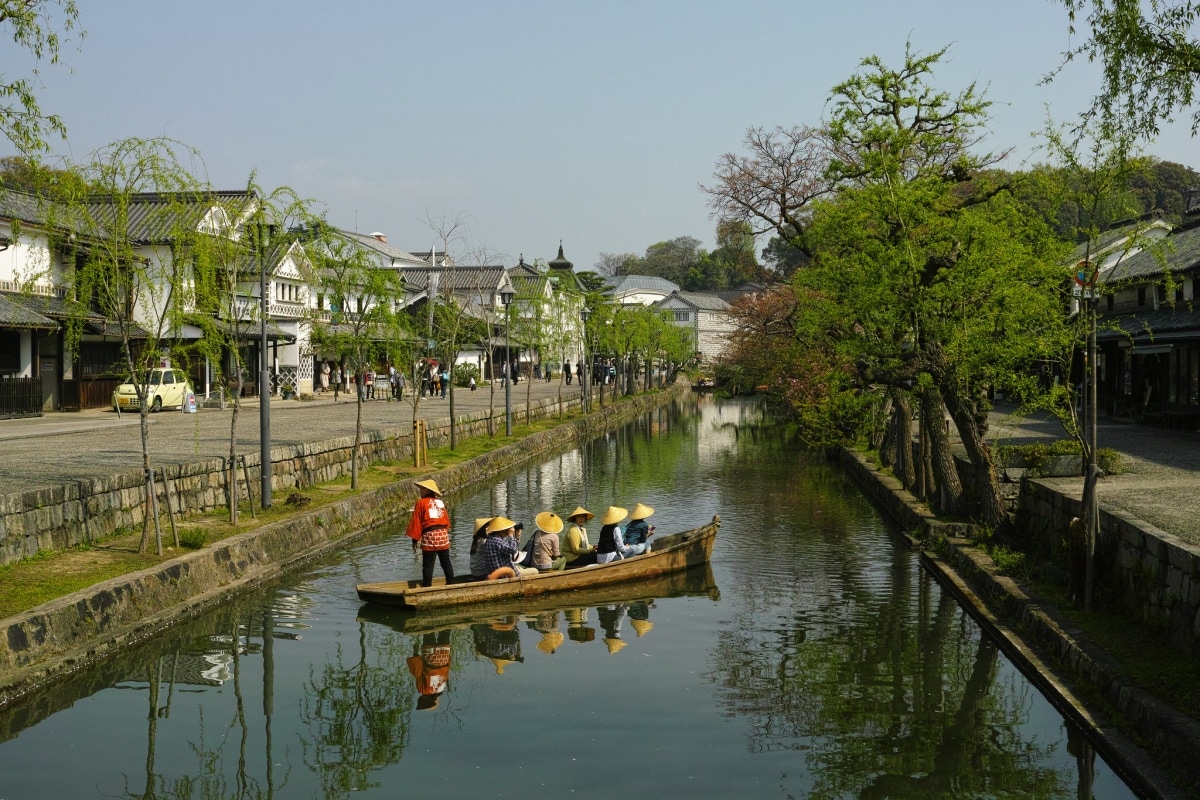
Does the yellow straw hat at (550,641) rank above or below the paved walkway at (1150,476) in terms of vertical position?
below

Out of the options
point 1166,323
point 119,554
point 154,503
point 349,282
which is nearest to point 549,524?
point 154,503

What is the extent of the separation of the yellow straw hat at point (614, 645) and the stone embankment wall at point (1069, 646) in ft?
15.3

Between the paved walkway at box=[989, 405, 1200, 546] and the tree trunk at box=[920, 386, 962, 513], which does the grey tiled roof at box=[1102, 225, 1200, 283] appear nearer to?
the paved walkway at box=[989, 405, 1200, 546]

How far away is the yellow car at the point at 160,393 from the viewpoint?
3862 cm

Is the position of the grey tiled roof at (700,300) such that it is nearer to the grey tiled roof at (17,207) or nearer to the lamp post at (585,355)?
the lamp post at (585,355)

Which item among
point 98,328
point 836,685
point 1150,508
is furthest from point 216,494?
point 98,328

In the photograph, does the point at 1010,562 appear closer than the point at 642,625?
No

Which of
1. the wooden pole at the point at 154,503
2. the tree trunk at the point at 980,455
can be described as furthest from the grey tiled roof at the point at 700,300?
the wooden pole at the point at 154,503

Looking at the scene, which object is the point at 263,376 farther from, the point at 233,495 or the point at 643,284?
the point at 643,284

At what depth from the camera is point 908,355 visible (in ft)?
61.8

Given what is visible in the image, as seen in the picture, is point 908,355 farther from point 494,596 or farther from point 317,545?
point 317,545

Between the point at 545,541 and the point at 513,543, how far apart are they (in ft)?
2.42

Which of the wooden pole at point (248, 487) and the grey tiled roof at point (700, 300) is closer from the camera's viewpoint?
the wooden pole at point (248, 487)

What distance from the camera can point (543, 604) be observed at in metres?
16.7
